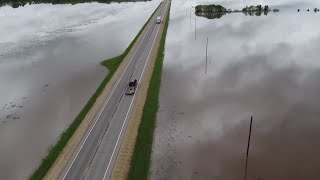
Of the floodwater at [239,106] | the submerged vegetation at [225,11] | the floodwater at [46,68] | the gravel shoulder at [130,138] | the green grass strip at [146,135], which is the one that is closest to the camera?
the gravel shoulder at [130,138]

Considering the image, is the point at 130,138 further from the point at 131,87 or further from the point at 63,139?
the point at 131,87

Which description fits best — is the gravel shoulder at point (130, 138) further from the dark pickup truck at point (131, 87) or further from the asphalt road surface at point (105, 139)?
the dark pickup truck at point (131, 87)

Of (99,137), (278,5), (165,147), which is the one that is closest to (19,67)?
(99,137)

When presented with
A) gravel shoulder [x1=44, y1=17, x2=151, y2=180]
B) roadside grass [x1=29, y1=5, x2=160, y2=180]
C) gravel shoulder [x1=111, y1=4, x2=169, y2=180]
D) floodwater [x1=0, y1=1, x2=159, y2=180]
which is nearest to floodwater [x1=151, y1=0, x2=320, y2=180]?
gravel shoulder [x1=111, y1=4, x2=169, y2=180]

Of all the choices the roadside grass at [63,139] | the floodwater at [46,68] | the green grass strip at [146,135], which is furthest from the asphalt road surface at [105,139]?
the floodwater at [46,68]

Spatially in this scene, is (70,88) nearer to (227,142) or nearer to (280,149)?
(227,142)

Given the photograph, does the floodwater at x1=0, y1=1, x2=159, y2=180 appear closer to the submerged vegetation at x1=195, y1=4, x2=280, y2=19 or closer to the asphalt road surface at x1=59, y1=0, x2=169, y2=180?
the asphalt road surface at x1=59, y1=0, x2=169, y2=180

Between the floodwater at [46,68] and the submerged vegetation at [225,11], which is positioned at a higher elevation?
the submerged vegetation at [225,11]

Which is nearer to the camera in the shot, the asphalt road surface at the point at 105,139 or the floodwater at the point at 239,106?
the asphalt road surface at the point at 105,139
